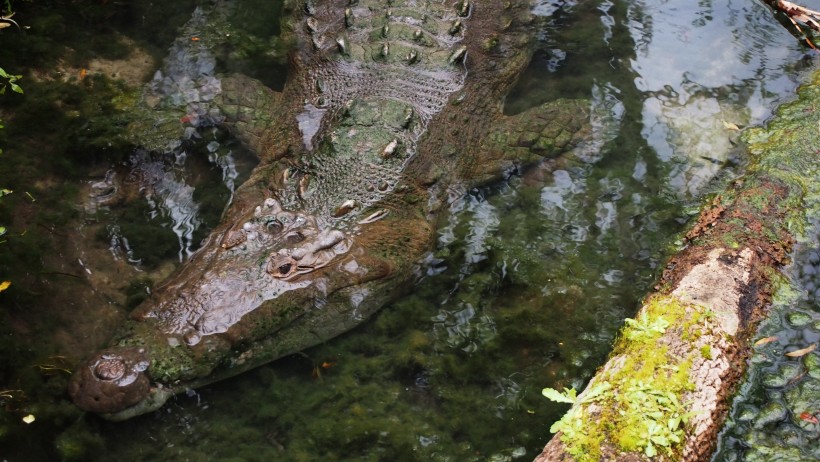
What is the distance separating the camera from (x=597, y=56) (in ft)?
19.5

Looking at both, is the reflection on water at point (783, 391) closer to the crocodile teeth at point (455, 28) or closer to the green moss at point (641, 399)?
the green moss at point (641, 399)

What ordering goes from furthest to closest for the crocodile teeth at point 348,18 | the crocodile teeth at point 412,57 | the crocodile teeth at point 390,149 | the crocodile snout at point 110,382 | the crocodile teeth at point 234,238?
the crocodile teeth at point 348,18, the crocodile teeth at point 412,57, the crocodile teeth at point 390,149, the crocodile teeth at point 234,238, the crocodile snout at point 110,382

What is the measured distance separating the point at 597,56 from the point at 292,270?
3.48 meters

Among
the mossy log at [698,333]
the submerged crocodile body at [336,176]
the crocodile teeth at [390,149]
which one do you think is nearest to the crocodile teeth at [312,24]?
the submerged crocodile body at [336,176]

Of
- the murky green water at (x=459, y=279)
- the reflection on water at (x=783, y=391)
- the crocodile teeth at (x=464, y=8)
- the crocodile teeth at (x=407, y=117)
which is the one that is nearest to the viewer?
the reflection on water at (x=783, y=391)

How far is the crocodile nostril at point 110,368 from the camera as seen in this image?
3477mm

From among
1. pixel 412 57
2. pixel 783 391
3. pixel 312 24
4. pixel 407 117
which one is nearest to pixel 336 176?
pixel 407 117

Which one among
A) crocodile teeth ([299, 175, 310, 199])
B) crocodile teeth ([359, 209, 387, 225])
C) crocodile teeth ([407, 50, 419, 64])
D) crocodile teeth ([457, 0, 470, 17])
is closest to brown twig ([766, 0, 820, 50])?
crocodile teeth ([457, 0, 470, 17])

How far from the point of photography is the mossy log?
2.77 meters

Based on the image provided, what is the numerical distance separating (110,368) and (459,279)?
86.9 inches

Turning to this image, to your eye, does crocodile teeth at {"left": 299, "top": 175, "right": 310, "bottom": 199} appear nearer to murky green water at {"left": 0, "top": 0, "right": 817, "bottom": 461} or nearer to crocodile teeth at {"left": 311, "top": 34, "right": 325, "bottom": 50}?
murky green water at {"left": 0, "top": 0, "right": 817, "bottom": 461}

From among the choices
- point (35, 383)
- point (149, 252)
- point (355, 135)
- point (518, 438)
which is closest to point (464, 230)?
point (355, 135)

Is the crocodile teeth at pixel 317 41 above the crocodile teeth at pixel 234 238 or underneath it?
above

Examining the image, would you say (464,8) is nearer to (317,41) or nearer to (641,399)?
(317,41)
